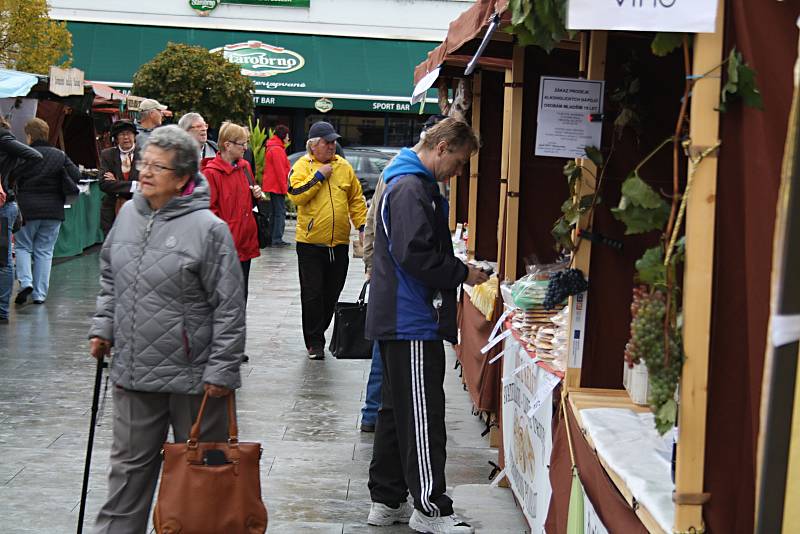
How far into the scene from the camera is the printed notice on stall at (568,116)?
4.37 metres

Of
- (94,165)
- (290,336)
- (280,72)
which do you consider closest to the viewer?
(290,336)

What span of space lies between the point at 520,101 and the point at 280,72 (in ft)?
77.4

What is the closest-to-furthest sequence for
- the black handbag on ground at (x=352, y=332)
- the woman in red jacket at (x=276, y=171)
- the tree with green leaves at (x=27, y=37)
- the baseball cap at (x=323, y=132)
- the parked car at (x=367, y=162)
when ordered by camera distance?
the black handbag on ground at (x=352, y=332) → the baseball cap at (x=323, y=132) → the woman in red jacket at (x=276, y=171) → the tree with green leaves at (x=27, y=37) → the parked car at (x=367, y=162)

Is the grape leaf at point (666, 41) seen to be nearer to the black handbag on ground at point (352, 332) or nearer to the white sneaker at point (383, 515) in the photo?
the white sneaker at point (383, 515)

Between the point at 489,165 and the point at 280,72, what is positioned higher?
the point at 280,72

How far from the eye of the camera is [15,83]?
12.3m

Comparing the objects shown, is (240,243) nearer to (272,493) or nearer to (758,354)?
(272,493)

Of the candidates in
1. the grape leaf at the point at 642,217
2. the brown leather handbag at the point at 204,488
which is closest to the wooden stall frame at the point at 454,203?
the brown leather handbag at the point at 204,488

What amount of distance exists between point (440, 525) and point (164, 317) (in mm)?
1780

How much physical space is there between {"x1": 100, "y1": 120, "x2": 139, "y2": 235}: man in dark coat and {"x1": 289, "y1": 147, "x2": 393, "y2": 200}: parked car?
12913mm

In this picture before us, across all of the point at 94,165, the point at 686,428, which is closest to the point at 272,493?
the point at 686,428

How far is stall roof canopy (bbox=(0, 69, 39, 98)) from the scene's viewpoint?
472 inches

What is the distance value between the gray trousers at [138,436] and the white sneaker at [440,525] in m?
1.25

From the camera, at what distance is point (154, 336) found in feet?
13.4
